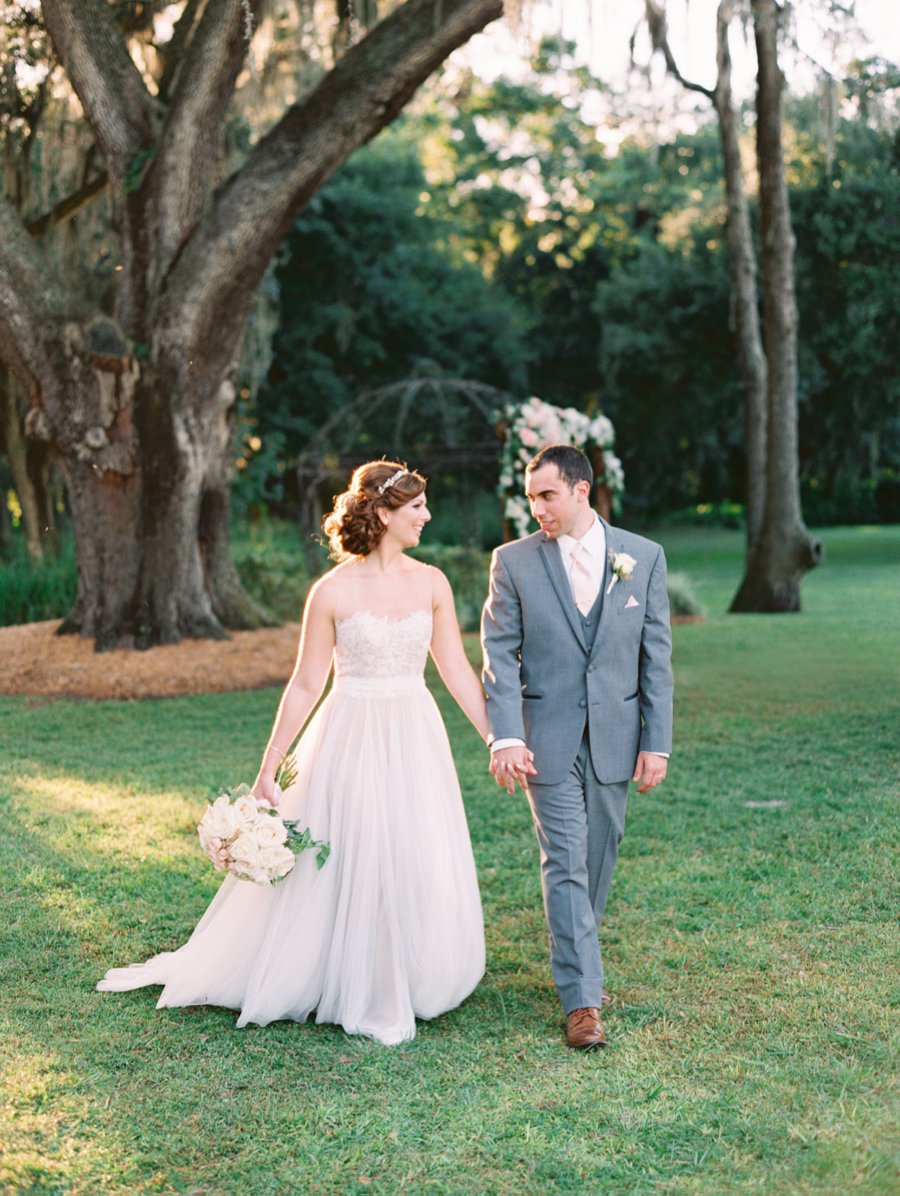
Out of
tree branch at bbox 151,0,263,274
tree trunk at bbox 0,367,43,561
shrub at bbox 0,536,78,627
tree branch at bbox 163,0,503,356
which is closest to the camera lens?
tree branch at bbox 163,0,503,356

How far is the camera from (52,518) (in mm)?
17906

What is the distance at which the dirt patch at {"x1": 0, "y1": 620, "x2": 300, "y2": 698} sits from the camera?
35.2 ft

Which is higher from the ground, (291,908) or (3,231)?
(3,231)

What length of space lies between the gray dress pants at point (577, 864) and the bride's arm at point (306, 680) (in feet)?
2.60

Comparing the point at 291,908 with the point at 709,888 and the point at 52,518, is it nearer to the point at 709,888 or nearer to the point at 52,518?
the point at 709,888

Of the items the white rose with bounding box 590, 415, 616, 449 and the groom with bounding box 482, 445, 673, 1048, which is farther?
the white rose with bounding box 590, 415, 616, 449

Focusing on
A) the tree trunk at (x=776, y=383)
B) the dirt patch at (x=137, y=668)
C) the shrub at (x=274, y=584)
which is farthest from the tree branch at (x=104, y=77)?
the tree trunk at (x=776, y=383)

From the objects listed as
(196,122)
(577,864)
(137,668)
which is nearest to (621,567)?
(577,864)

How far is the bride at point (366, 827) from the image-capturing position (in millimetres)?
4234

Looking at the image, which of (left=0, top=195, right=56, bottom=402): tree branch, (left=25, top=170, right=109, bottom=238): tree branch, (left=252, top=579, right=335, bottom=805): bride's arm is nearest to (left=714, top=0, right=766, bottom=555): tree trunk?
(left=25, top=170, right=109, bottom=238): tree branch

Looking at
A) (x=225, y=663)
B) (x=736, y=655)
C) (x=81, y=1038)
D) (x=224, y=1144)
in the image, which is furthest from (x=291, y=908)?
(x=736, y=655)

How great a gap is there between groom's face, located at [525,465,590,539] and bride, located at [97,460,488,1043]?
Answer: 1.31 ft

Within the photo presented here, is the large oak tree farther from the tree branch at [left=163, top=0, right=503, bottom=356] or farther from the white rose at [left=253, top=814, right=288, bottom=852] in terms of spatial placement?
the white rose at [left=253, top=814, right=288, bottom=852]

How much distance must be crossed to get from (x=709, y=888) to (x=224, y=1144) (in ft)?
9.14
